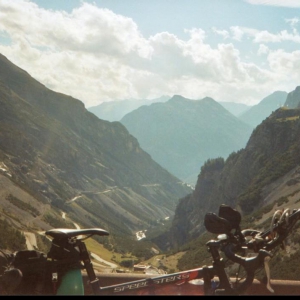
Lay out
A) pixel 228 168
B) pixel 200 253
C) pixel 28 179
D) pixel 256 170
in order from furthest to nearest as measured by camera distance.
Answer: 1. pixel 28 179
2. pixel 228 168
3. pixel 256 170
4. pixel 200 253

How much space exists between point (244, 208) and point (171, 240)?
69509mm

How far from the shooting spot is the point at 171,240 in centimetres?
15075

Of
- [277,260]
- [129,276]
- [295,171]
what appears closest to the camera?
[129,276]

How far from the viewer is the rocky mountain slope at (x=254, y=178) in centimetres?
8250

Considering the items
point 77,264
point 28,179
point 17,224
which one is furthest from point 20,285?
point 28,179

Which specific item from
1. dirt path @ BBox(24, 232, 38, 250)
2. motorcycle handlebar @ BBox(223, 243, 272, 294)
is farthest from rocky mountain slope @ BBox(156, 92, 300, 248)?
motorcycle handlebar @ BBox(223, 243, 272, 294)

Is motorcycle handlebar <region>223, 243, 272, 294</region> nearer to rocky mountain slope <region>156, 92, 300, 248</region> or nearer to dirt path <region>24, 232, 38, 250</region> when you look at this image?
rocky mountain slope <region>156, 92, 300, 248</region>

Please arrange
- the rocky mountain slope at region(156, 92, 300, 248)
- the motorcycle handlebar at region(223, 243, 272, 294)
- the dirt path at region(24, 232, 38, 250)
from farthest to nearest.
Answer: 1. the dirt path at region(24, 232, 38, 250)
2. the rocky mountain slope at region(156, 92, 300, 248)
3. the motorcycle handlebar at region(223, 243, 272, 294)

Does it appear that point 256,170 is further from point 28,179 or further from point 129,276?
point 28,179

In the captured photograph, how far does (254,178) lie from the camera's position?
101m

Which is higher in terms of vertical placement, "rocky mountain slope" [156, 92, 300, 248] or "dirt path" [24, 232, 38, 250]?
"rocky mountain slope" [156, 92, 300, 248]

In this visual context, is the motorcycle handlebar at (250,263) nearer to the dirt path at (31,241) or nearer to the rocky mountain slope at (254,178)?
the rocky mountain slope at (254,178)

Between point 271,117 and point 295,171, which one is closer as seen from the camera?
point 295,171

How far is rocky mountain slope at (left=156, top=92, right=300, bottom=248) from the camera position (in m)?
82.5
